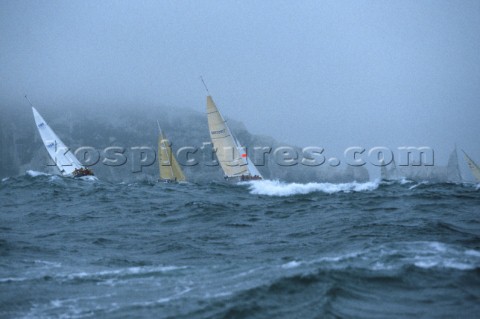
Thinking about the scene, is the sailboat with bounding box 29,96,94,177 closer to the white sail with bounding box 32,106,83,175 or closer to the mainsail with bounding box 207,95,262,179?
the white sail with bounding box 32,106,83,175

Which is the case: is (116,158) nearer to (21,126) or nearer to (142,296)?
(21,126)

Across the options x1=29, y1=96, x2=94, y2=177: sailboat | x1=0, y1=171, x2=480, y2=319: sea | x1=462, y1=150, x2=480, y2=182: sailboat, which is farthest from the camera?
x1=462, y1=150, x2=480, y2=182: sailboat

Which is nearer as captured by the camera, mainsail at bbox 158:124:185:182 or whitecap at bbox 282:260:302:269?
whitecap at bbox 282:260:302:269

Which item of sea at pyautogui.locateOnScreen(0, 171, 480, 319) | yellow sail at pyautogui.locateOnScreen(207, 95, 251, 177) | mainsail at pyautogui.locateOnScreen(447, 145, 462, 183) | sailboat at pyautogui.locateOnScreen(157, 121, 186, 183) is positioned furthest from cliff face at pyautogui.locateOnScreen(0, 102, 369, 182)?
sea at pyautogui.locateOnScreen(0, 171, 480, 319)

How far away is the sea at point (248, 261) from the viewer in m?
8.77

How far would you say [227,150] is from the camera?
5362 cm

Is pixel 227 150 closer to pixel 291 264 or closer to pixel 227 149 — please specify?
pixel 227 149

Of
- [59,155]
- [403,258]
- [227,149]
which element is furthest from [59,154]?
[403,258]

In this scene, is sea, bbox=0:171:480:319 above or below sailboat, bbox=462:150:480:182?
above

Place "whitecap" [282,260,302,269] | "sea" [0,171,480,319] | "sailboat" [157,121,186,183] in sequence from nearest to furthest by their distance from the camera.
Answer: "sea" [0,171,480,319], "whitecap" [282,260,302,269], "sailboat" [157,121,186,183]

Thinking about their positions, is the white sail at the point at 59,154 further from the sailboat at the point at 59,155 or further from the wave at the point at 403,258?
the wave at the point at 403,258

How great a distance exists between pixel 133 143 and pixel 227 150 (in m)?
105

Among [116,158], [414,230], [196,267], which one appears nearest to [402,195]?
[414,230]

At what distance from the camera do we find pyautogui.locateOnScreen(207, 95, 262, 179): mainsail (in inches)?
2082
